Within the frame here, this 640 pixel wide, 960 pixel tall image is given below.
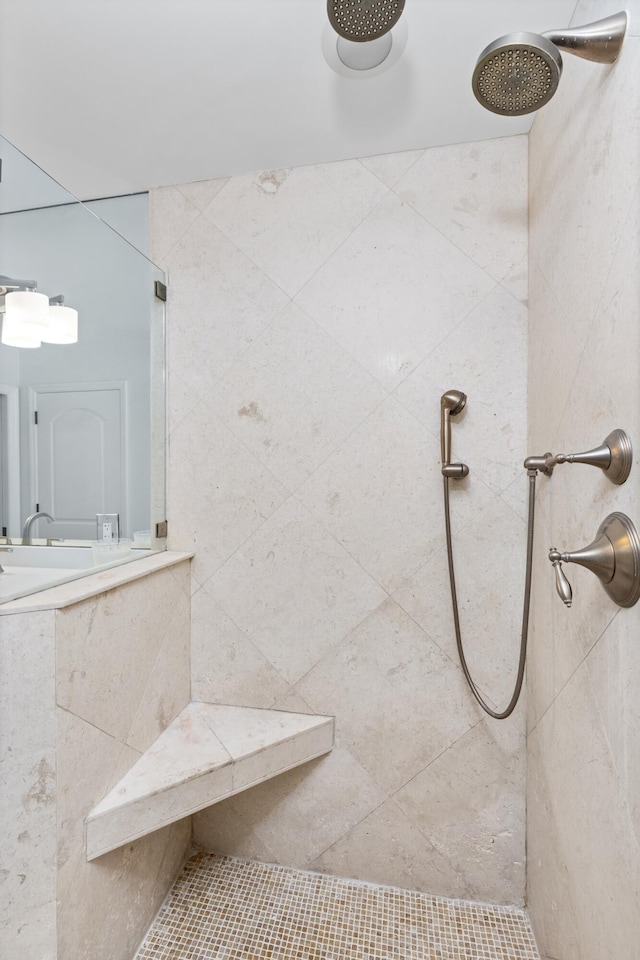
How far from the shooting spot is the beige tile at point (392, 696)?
150 cm

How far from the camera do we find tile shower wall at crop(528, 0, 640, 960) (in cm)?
76

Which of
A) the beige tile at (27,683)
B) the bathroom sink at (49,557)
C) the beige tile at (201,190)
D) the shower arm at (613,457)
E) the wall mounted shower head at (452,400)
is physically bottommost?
the beige tile at (27,683)

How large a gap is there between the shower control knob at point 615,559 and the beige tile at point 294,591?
31.1 inches

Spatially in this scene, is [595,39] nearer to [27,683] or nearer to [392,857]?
[27,683]

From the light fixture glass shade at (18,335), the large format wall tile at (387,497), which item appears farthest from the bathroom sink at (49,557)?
the large format wall tile at (387,497)

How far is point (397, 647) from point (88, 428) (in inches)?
43.0

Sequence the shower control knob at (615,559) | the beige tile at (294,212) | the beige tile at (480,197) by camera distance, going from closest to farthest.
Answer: the shower control knob at (615,559), the beige tile at (480,197), the beige tile at (294,212)

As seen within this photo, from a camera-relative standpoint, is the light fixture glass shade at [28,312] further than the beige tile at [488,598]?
No

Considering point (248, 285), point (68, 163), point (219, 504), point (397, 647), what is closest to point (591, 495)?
point (397, 647)

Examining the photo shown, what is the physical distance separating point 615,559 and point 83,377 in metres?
1.28

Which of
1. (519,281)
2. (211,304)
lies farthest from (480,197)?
(211,304)

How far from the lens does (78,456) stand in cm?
133

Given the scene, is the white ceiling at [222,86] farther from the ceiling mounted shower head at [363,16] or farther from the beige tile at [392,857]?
the beige tile at [392,857]

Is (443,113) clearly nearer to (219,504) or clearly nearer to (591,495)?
(591,495)
